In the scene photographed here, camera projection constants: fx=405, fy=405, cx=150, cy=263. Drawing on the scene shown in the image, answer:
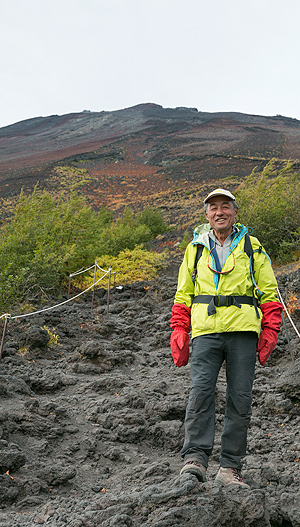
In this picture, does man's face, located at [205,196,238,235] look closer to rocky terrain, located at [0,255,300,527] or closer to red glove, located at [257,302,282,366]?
red glove, located at [257,302,282,366]

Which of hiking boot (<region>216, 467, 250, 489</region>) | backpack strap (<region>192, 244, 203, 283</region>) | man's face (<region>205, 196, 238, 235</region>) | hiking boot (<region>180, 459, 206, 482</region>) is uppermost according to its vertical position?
man's face (<region>205, 196, 238, 235</region>)

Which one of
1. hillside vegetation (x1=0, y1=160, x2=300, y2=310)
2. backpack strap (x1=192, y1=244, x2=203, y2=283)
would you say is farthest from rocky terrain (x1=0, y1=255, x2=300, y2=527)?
hillside vegetation (x1=0, y1=160, x2=300, y2=310)

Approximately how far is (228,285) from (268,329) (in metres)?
0.37

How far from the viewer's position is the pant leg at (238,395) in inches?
93.7

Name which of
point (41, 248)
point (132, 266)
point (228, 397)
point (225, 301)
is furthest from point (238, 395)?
point (132, 266)

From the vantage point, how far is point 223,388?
4.63m

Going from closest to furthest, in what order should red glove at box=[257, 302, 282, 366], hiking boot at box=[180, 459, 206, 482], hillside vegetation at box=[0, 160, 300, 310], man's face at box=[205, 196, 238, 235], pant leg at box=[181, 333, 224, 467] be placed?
hiking boot at box=[180, 459, 206, 482] < pant leg at box=[181, 333, 224, 467] < red glove at box=[257, 302, 282, 366] < man's face at box=[205, 196, 238, 235] < hillside vegetation at box=[0, 160, 300, 310]

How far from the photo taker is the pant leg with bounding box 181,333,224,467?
7.74ft

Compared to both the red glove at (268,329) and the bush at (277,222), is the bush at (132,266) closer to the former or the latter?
the bush at (277,222)

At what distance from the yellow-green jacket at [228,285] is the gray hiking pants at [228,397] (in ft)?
0.25

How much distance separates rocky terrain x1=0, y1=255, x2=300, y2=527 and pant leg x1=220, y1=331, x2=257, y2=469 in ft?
0.86

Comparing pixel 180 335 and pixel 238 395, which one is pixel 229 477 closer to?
pixel 238 395

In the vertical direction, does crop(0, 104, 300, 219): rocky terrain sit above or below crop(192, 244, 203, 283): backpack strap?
above

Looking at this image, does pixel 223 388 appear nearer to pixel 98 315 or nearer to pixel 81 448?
pixel 81 448
